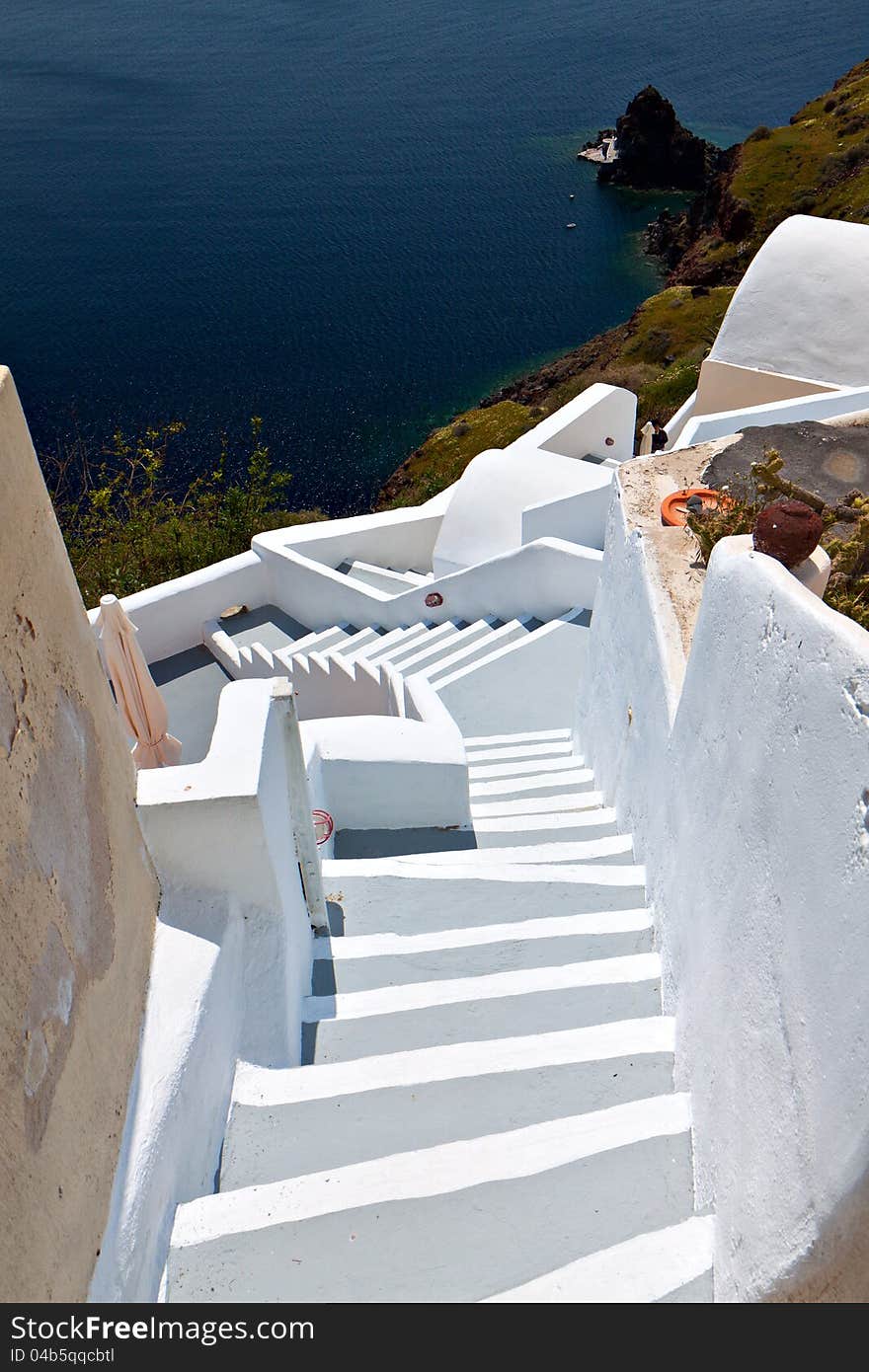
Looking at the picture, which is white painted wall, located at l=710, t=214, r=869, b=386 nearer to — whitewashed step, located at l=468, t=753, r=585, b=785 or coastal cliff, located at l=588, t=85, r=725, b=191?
whitewashed step, located at l=468, t=753, r=585, b=785

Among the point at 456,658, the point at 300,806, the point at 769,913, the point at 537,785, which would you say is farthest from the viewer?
the point at 456,658

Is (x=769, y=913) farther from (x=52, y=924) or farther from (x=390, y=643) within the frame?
(x=390, y=643)

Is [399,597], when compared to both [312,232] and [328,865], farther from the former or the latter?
[312,232]

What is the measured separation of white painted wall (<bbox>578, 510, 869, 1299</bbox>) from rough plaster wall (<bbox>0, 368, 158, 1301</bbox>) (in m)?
2.50

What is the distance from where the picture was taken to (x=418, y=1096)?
16.5 feet

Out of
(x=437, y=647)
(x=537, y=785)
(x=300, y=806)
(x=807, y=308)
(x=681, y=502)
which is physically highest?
(x=681, y=502)

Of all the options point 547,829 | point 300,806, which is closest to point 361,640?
point 547,829

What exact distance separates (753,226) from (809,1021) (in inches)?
2105

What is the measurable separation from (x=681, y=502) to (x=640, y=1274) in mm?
5896

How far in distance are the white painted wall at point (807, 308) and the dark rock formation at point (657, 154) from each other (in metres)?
44.6

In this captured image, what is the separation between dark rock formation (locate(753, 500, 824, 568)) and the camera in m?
5.70

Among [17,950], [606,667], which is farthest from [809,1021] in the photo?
[606,667]

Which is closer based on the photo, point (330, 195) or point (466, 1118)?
point (466, 1118)

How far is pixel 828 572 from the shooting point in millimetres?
6250
